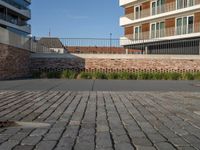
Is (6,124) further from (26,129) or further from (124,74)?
(124,74)

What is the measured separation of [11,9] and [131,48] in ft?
85.8

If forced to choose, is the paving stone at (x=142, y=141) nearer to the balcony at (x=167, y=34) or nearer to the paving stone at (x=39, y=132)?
the paving stone at (x=39, y=132)

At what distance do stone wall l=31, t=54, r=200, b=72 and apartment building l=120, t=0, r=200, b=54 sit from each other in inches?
364

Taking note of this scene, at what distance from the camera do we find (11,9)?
202 feet

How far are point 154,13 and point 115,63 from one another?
19518 millimetres

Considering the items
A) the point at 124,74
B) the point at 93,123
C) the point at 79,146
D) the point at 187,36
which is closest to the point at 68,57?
the point at 124,74

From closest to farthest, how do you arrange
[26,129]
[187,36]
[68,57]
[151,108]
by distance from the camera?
1. [26,129]
2. [151,108]
3. [68,57]
4. [187,36]

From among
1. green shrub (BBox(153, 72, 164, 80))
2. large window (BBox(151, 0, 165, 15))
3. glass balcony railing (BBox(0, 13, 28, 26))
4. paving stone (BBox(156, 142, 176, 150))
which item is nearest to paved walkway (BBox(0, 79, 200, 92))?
green shrub (BBox(153, 72, 164, 80))

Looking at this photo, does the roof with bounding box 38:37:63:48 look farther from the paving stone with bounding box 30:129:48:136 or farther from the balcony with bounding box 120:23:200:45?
the paving stone with bounding box 30:129:48:136

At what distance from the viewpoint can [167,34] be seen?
43625 millimetres

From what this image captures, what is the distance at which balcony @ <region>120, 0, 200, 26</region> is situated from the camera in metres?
41.2

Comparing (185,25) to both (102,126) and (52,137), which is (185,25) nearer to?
(102,126)

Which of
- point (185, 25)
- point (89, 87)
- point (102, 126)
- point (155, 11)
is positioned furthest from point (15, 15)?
point (102, 126)

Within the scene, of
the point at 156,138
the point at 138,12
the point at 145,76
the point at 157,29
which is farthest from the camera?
the point at 138,12
